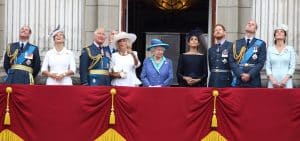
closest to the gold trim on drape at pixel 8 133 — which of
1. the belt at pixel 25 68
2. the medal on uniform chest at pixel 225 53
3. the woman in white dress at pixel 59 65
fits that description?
the woman in white dress at pixel 59 65

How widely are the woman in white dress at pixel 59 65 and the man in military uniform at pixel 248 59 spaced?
2593 mm

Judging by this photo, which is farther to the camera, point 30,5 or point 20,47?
point 30,5

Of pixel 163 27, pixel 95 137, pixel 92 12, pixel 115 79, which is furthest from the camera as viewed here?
pixel 163 27

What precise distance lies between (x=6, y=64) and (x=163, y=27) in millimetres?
6750

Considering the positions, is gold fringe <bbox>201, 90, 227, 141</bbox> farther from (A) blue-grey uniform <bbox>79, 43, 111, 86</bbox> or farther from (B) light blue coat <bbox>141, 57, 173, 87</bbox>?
(A) blue-grey uniform <bbox>79, 43, 111, 86</bbox>

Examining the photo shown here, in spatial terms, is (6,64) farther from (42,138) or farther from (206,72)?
(206,72)

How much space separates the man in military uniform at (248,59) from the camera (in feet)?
37.2

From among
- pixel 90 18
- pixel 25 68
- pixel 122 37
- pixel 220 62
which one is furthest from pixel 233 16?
pixel 25 68

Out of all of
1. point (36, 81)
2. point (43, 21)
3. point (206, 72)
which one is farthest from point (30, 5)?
point (206, 72)

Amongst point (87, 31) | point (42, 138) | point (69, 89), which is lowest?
point (42, 138)

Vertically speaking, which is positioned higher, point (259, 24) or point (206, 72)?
point (259, 24)

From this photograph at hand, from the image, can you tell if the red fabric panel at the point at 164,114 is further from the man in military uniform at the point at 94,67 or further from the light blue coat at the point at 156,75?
the light blue coat at the point at 156,75

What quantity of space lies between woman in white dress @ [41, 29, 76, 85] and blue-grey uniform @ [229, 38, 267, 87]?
259cm

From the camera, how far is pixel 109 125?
10.4 meters
